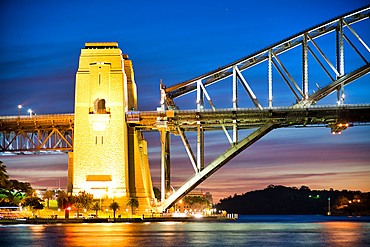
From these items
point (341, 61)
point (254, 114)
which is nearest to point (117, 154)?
point (254, 114)

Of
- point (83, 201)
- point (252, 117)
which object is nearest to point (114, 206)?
point (83, 201)

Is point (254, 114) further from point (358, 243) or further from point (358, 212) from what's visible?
point (358, 212)

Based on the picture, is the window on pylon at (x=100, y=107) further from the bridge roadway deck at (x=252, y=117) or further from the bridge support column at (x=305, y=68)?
the bridge support column at (x=305, y=68)

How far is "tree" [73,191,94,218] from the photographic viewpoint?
9762 cm

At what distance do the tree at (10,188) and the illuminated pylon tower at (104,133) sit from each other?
19220mm

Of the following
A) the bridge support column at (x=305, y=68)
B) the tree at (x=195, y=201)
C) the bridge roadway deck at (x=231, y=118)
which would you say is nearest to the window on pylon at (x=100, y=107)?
the bridge roadway deck at (x=231, y=118)

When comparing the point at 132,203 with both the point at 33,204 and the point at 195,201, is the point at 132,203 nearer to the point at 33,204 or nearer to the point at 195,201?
the point at 33,204

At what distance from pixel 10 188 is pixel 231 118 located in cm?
5115

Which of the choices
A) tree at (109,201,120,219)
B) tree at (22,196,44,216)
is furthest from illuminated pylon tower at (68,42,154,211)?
tree at (22,196,44,216)

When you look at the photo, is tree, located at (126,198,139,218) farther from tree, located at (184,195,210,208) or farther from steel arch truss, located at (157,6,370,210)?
tree, located at (184,195,210,208)

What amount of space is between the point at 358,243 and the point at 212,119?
4421 cm

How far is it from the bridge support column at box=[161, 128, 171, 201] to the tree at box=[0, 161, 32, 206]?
28.3 meters

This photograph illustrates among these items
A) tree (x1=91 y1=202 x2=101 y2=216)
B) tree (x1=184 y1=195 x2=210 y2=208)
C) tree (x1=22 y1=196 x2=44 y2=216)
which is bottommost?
tree (x1=91 y1=202 x2=101 y2=216)

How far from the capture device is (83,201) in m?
97.8
